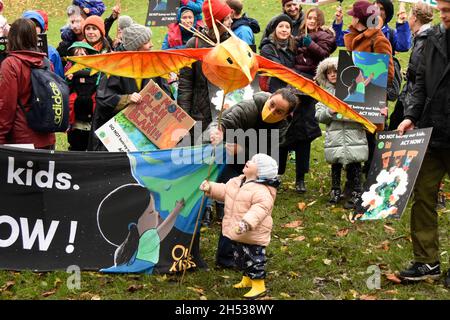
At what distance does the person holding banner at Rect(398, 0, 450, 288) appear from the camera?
21.6 ft

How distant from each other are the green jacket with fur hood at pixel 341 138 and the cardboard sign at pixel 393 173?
2.04m

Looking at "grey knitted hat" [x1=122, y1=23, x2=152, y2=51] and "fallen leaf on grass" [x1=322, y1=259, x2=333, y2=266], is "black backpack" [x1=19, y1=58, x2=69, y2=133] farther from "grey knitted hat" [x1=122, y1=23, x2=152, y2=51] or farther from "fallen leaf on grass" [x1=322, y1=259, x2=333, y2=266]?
"fallen leaf on grass" [x1=322, y1=259, x2=333, y2=266]

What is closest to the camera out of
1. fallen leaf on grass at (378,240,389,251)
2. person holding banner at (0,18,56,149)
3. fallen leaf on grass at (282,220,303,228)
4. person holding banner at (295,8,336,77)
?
person holding banner at (0,18,56,149)

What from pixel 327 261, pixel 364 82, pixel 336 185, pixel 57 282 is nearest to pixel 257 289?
pixel 327 261

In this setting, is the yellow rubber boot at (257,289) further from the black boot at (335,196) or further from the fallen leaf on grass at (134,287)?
the black boot at (335,196)

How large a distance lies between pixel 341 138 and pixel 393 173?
8.06 feet

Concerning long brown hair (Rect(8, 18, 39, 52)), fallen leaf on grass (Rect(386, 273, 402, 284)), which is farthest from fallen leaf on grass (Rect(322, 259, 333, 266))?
long brown hair (Rect(8, 18, 39, 52))

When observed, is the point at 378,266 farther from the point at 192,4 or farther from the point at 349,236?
the point at 192,4

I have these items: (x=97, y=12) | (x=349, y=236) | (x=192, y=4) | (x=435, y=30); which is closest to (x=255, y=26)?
(x=192, y=4)

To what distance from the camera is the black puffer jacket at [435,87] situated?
6566mm

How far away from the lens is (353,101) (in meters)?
8.96

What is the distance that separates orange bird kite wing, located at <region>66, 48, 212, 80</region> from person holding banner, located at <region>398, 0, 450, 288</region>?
75.1 inches

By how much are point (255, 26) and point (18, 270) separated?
18.2ft
